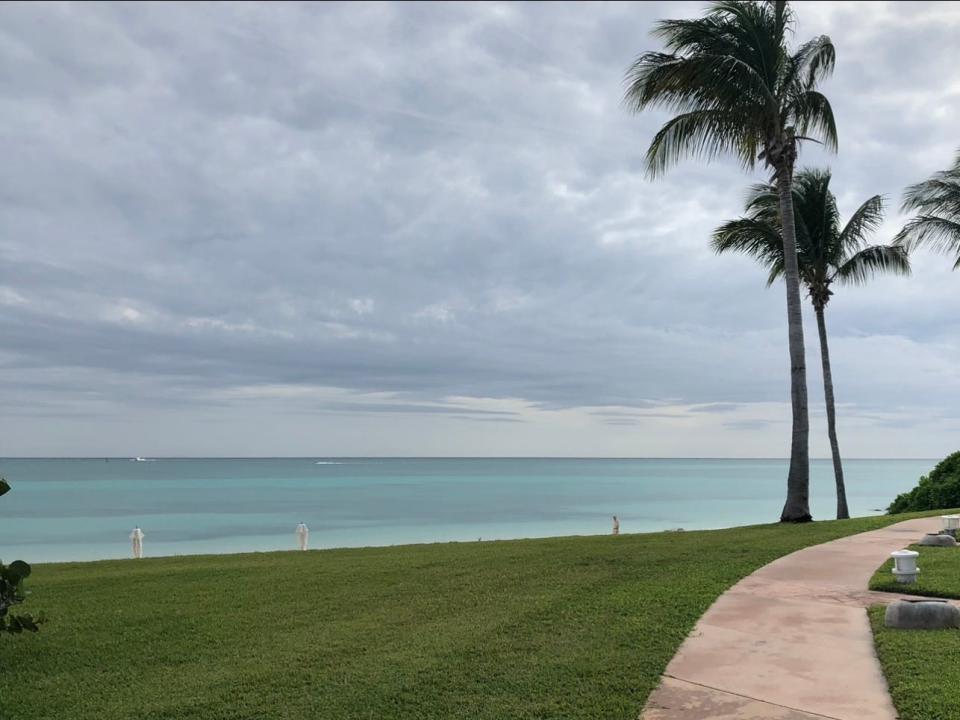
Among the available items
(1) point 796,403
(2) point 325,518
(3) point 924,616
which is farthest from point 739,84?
(2) point 325,518

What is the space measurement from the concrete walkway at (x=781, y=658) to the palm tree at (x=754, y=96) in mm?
6604

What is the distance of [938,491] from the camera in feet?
61.3

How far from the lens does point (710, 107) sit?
14117mm

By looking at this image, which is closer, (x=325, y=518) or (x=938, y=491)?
Answer: (x=938, y=491)

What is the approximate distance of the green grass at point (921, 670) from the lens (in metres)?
4.00

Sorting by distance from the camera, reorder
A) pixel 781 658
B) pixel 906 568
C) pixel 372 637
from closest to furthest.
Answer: pixel 781 658, pixel 372 637, pixel 906 568

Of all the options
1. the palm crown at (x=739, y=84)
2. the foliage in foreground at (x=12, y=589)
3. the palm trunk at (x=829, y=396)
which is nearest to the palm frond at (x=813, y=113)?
the palm crown at (x=739, y=84)

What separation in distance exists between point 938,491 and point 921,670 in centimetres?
1695

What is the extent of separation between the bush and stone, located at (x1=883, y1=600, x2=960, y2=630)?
15.2 metres

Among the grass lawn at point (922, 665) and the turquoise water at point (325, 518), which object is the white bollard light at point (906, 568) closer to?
the grass lawn at point (922, 665)

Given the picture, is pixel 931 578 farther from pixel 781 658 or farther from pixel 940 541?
pixel 781 658

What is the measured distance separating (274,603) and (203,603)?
2.71 feet

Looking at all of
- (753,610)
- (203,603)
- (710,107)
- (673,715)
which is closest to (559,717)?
(673,715)

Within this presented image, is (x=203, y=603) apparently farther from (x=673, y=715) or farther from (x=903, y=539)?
(x=903, y=539)
